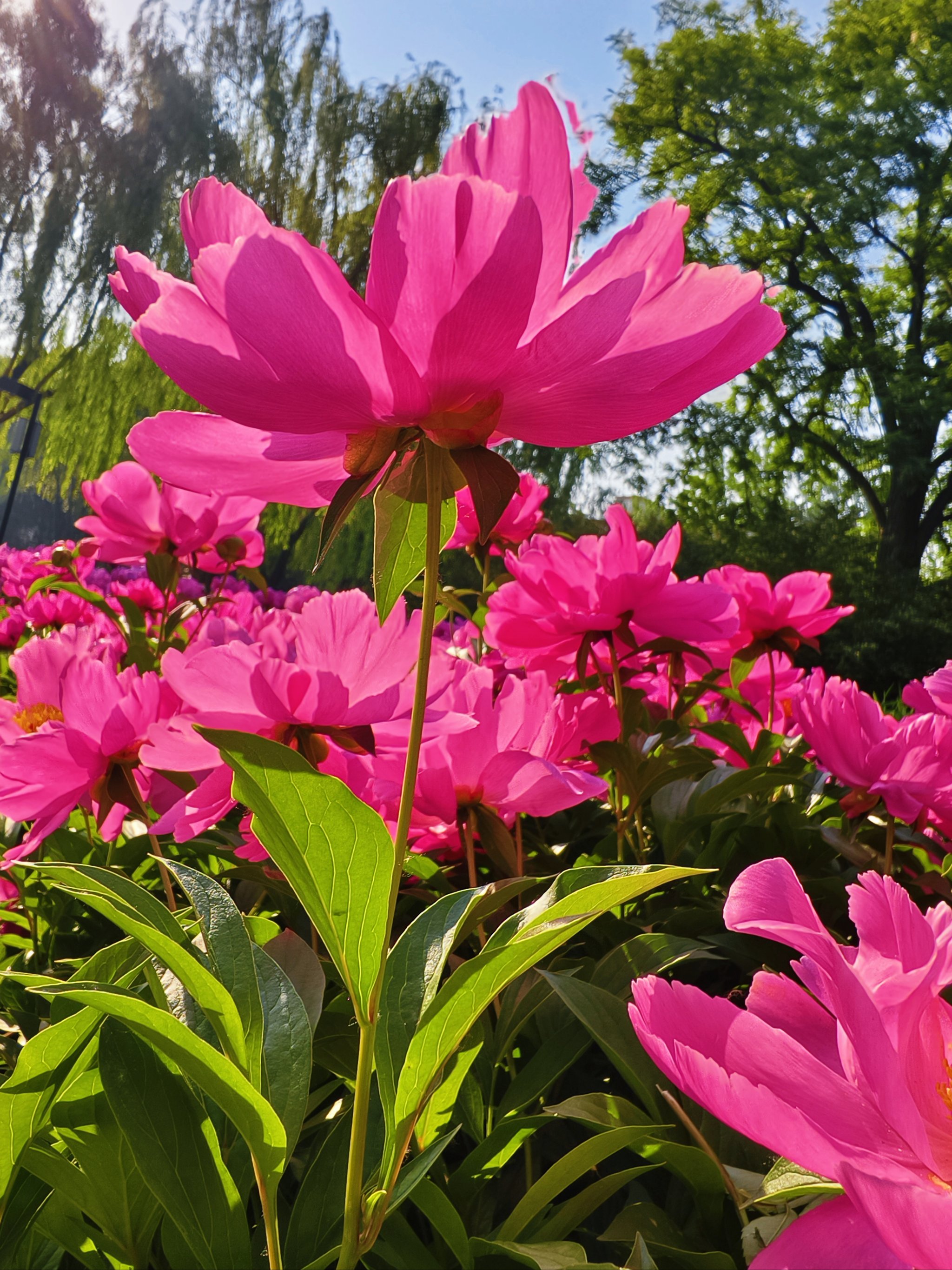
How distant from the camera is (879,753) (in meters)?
0.82

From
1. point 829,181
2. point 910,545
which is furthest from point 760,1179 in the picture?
point 829,181

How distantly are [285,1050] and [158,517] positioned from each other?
1151 millimetres

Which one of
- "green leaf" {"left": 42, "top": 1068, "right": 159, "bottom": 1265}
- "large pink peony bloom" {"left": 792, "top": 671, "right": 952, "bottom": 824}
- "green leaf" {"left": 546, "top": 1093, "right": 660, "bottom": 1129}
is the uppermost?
"large pink peony bloom" {"left": 792, "top": 671, "right": 952, "bottom": 824}

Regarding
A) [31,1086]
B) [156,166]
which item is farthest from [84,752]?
[156,166]

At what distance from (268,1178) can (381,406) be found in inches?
11.2

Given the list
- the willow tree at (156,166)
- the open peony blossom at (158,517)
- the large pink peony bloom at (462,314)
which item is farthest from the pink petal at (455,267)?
the willow tree at (156,166)

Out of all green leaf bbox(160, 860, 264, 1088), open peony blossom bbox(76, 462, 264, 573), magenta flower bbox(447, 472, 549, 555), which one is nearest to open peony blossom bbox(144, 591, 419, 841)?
green leaf bbox(160, 860, 264, 1088)

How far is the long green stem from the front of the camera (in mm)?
341

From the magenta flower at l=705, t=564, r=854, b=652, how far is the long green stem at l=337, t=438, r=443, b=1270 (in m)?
0.88

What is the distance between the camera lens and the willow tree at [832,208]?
1304 cm

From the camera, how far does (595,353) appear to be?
1.20 ft

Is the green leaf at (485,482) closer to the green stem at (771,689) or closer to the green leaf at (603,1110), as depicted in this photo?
the green leaf at (603,1110)

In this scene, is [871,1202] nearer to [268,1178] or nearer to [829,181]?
[268,1178]

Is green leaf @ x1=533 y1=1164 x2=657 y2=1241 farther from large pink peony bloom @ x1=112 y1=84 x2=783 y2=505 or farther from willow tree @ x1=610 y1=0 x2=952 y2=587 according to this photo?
willow tree @ x1=610 y1=0 x2=952 y2=587
